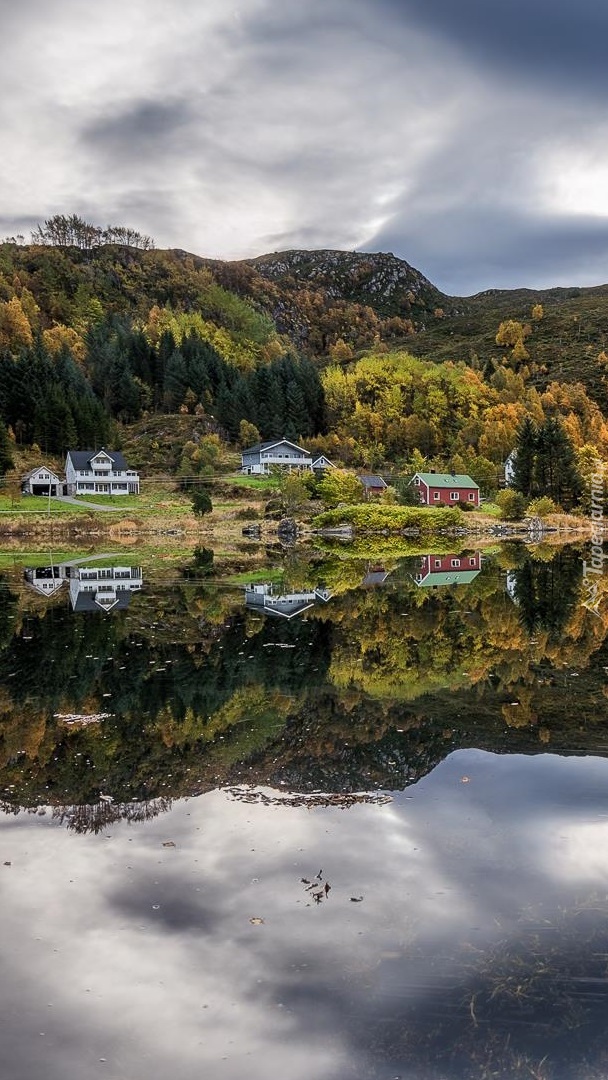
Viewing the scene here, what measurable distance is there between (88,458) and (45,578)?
174 feet

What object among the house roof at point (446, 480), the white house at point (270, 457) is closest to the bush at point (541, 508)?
the house roof at point (446, 480)

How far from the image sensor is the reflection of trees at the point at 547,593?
2208cm

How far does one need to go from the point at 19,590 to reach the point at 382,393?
297ft

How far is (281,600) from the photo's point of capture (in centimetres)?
2819

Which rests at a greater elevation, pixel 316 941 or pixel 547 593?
pixel 316 941

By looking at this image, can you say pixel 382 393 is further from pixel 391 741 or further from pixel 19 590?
pixel 391 741

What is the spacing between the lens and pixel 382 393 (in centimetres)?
11644

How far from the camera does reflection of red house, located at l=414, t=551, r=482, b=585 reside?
3409 cm

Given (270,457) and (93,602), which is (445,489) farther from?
(93,602)

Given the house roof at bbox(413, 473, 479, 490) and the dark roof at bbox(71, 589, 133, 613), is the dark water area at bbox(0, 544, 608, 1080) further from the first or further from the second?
the house roof at bbox(413, 473, 479, 490)

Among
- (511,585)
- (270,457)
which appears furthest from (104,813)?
(270,457)

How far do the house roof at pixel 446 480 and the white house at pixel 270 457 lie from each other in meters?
18.9

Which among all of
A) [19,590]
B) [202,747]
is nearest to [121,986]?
[202,747]

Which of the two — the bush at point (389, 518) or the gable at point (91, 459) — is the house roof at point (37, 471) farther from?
the bush at point (389, 518)
